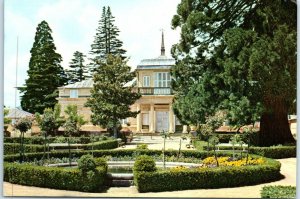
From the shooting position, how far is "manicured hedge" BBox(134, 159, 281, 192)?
8188 mm

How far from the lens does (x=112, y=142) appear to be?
50.2ft

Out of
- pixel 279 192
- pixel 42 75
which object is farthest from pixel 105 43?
pixel 279 192

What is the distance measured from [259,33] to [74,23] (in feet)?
15.1

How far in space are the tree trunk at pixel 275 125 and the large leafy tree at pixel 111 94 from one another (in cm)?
484

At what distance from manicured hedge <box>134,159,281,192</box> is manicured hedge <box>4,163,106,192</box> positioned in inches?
29.3

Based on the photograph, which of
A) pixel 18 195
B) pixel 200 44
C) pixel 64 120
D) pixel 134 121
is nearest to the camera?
pixel 18 195

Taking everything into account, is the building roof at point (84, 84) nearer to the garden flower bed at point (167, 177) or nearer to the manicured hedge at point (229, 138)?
the manicured hedge at point (229, 138)

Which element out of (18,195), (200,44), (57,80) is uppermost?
(200,44)

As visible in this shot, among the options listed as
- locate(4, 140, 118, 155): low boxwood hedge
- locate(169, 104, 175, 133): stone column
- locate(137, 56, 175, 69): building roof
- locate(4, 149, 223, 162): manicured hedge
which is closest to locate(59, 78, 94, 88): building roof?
locate(4, 140, 118, 155): low boxwood hedge

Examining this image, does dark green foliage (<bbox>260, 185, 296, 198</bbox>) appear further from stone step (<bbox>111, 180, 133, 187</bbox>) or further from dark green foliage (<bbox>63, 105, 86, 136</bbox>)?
dark green foliage (<bbox>63, 105, 86, 136</bbox>)

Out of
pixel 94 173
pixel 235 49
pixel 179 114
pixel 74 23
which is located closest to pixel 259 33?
pixel 235 49

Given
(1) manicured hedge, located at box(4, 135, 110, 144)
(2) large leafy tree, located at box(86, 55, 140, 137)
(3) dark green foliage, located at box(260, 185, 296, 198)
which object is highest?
(2) large leafy tree, located at box(86, 55, 140, 137)

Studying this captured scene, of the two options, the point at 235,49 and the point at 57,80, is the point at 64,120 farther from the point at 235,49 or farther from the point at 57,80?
the point at 235,49

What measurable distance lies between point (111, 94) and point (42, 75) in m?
5.13
